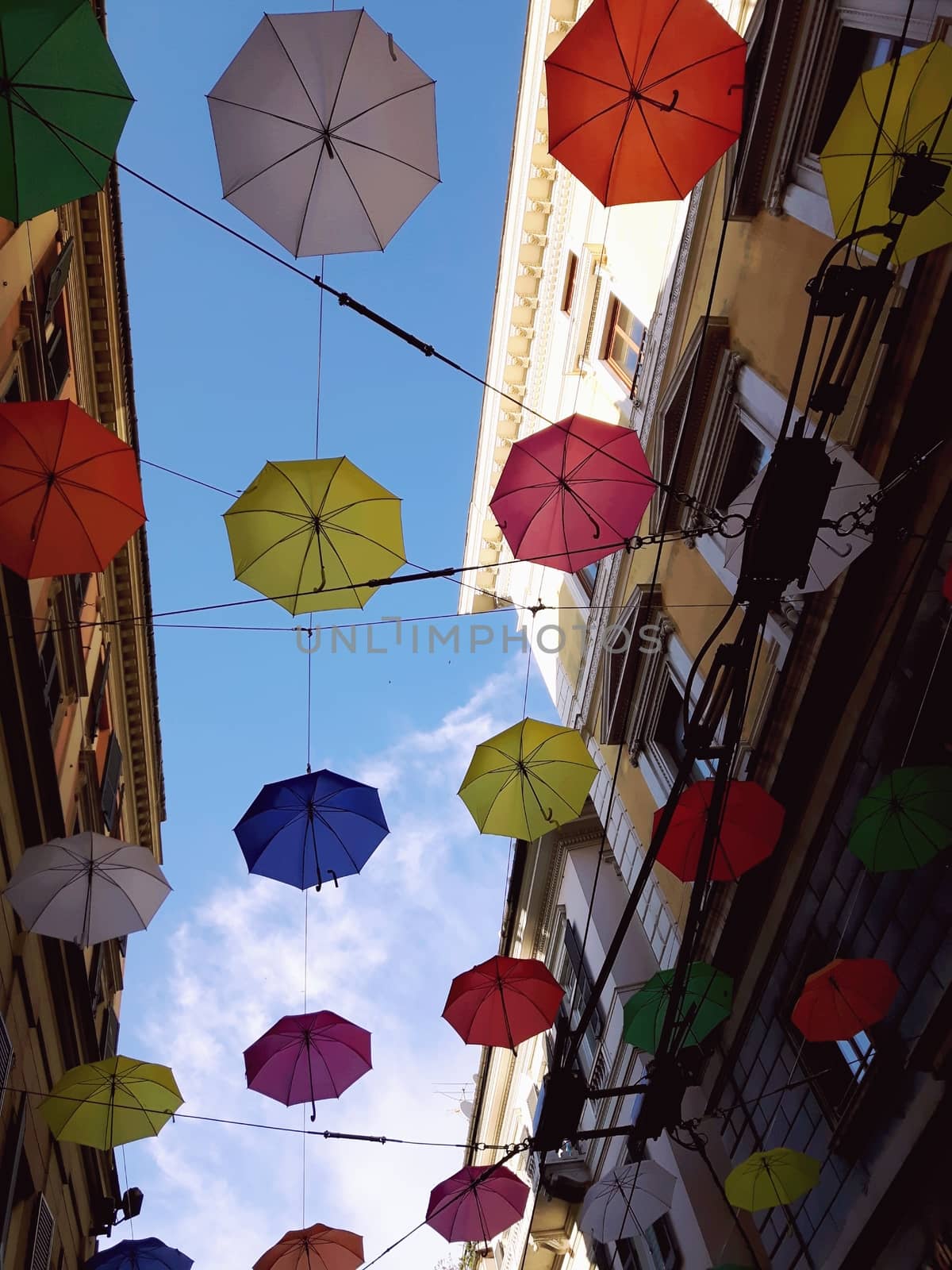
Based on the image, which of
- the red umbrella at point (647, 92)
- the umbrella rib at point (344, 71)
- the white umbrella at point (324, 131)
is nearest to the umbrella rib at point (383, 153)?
the white umbrella at point (324, 131)

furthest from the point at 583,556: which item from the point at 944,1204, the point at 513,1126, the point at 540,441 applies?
the point at 513,1126

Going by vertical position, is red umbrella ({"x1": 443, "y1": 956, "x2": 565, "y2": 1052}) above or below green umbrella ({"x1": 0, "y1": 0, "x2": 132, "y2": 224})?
below

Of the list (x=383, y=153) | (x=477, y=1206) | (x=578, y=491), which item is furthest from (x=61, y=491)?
(x=477, y=1206)

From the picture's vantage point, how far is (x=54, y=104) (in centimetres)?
733

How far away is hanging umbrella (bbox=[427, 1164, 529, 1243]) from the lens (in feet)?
49.0

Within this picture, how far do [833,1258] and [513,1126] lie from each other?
724 inches

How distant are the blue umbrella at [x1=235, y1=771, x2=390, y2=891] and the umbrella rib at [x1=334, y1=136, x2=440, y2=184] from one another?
7122 mm

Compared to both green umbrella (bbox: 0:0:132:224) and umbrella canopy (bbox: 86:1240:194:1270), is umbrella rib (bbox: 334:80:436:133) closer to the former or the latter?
green umbrella (bbox: 0:0:132:224)

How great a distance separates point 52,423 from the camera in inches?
358

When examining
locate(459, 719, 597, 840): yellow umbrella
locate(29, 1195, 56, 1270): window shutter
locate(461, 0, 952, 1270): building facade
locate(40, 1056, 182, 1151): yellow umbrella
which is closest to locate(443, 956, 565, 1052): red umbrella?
locate(461, 0, 952, 1270): building facade

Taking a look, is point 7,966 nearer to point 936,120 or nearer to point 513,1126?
point 936,120

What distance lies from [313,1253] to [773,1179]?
6.94m

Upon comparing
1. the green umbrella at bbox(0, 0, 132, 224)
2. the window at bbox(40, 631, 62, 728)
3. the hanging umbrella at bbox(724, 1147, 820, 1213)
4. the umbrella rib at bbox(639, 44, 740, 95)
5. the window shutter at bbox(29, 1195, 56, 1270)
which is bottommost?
the hanging umbrella at bbox(724, 1147, 820, 1213)

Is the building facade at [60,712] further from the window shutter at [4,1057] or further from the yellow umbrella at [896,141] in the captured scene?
the yellow umbrella at [896,141]
